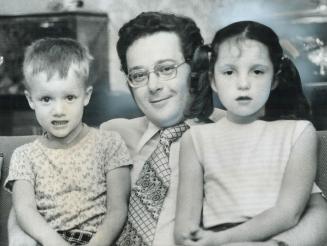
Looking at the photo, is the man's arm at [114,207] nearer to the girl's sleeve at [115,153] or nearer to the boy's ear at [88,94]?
the girl's sleeve at [115,153]

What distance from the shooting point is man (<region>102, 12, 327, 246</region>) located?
5.59 ft

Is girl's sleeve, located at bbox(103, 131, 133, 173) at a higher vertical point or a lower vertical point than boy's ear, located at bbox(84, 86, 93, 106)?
lower

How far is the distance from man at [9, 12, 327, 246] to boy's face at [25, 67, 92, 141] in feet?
0.63

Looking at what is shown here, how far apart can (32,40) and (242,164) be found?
0.88 metres

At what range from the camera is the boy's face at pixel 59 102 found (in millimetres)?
1690

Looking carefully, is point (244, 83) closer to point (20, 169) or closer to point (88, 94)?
point (88, 94)

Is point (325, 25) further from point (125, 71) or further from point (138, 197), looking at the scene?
point (138, 197)

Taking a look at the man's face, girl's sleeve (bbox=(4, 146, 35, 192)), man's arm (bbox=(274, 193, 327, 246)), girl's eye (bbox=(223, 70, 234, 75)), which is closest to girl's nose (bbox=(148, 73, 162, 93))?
the man's face

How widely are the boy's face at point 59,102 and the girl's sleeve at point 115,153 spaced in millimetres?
116

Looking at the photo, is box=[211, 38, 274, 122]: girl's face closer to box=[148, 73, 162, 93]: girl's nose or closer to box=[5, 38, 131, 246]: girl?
box=[148, 73, 162, 93]: girl's nose

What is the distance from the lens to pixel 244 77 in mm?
1560

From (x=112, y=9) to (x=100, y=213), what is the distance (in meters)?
0.70

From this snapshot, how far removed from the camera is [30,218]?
1635 millimetres

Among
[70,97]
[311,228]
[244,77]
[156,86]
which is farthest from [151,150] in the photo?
[311,228]
